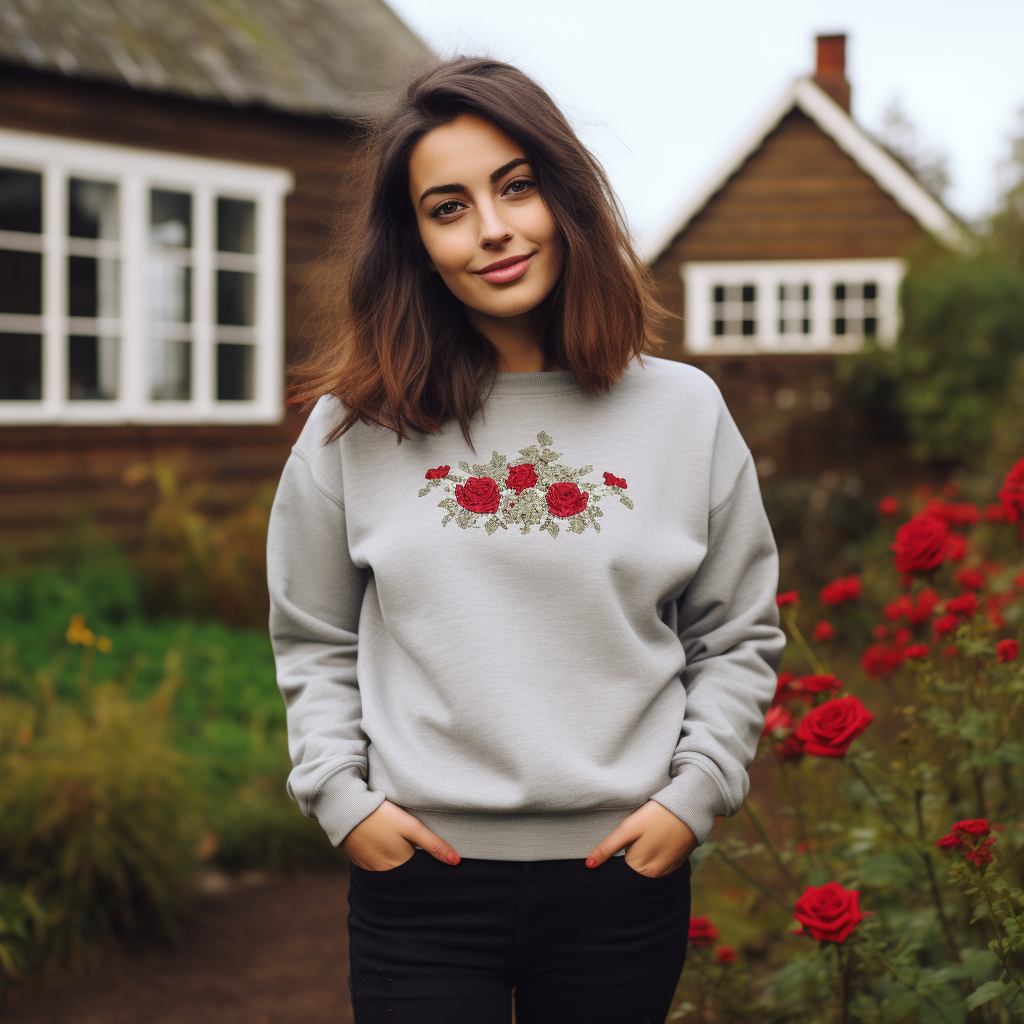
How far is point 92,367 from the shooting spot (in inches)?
283

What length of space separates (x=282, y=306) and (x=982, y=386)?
19.9 ft

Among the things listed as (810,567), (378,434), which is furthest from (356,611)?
(810,567)

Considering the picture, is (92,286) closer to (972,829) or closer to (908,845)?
(908,845)

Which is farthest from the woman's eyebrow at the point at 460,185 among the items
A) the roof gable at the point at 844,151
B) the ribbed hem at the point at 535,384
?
the roof gable at the point at 844,151

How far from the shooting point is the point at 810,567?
23.5 ft

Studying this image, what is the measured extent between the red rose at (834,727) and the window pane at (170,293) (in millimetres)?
6632

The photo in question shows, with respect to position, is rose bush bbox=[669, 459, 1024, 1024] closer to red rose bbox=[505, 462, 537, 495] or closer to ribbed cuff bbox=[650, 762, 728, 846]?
ribbed cuff bbox=[650, 762, 728, 846]

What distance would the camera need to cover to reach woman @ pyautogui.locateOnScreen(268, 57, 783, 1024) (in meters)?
1.46

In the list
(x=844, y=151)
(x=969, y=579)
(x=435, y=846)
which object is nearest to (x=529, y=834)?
(x=435, y=846)

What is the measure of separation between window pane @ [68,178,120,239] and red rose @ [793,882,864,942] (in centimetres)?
673

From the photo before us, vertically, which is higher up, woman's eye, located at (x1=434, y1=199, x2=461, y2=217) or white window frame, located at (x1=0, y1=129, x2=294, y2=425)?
white window frame, located at (x1=0, y1=129, x2=294, y2=425)

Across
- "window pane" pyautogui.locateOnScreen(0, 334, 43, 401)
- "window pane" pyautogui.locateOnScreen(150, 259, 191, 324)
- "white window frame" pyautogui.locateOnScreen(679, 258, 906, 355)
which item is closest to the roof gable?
"white window frame" pyautogui.locateOnScreen(679, 258, 906, 355)

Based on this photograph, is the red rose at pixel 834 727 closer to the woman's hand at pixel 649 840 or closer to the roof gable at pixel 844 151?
the woman's hand at pixel 649 840

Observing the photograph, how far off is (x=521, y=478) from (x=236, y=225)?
6.86 metres
